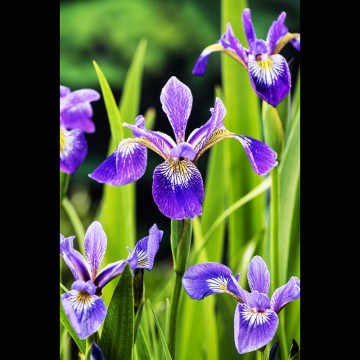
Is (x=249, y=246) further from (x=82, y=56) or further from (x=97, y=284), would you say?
(x=82, y=56)

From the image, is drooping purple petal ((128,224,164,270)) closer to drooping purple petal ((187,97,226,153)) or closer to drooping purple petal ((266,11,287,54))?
drooping purple petal ((187,97,226,153))

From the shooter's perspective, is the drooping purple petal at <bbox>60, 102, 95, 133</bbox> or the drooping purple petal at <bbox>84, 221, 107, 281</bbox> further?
the drooping purple petal at <bbox>60, 102, 95, 133</bbox>

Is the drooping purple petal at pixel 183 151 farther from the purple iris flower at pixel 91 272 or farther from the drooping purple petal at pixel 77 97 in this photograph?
the drooping purple petal at pixel 77 97

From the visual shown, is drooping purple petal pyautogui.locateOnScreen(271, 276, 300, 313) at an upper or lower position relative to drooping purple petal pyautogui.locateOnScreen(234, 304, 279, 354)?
upper

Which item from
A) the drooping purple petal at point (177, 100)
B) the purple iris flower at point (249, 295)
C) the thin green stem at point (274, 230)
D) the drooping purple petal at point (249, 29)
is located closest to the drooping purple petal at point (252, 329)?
the purple iris flower at point (249, 295)

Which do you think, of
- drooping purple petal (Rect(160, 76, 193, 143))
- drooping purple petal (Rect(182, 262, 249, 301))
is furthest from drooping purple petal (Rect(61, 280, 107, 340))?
drooping purple petal (Rect(160, 76, 193, 143))

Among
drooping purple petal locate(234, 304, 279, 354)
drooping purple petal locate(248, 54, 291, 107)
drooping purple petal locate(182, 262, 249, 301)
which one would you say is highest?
drooping purple petal locate(248, 54, 291, 107)

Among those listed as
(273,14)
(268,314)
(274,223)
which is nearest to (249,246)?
(274,223)
